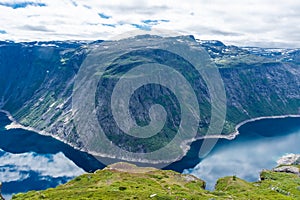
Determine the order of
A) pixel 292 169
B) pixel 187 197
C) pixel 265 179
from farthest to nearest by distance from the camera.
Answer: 1. pixel 292 169
2. pixel 265 179
3. pixel 187 197

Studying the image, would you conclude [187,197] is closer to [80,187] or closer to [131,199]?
[131,199]

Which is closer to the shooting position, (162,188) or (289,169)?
(162,188)

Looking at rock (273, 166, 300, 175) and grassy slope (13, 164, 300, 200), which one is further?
rock (273, 166, 300, 175)

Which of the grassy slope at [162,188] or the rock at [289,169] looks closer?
the grassy slope at [162,188]

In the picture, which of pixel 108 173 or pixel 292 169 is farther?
pixel 292 169

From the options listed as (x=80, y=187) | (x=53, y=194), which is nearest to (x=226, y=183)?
(x=80, y=187)

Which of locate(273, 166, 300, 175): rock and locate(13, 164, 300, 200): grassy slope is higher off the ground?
locate(13, 164, 300, 200): grassy slope

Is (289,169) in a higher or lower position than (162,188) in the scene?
lower

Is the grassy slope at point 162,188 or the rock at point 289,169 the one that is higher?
the grassy slope at point 162,188
